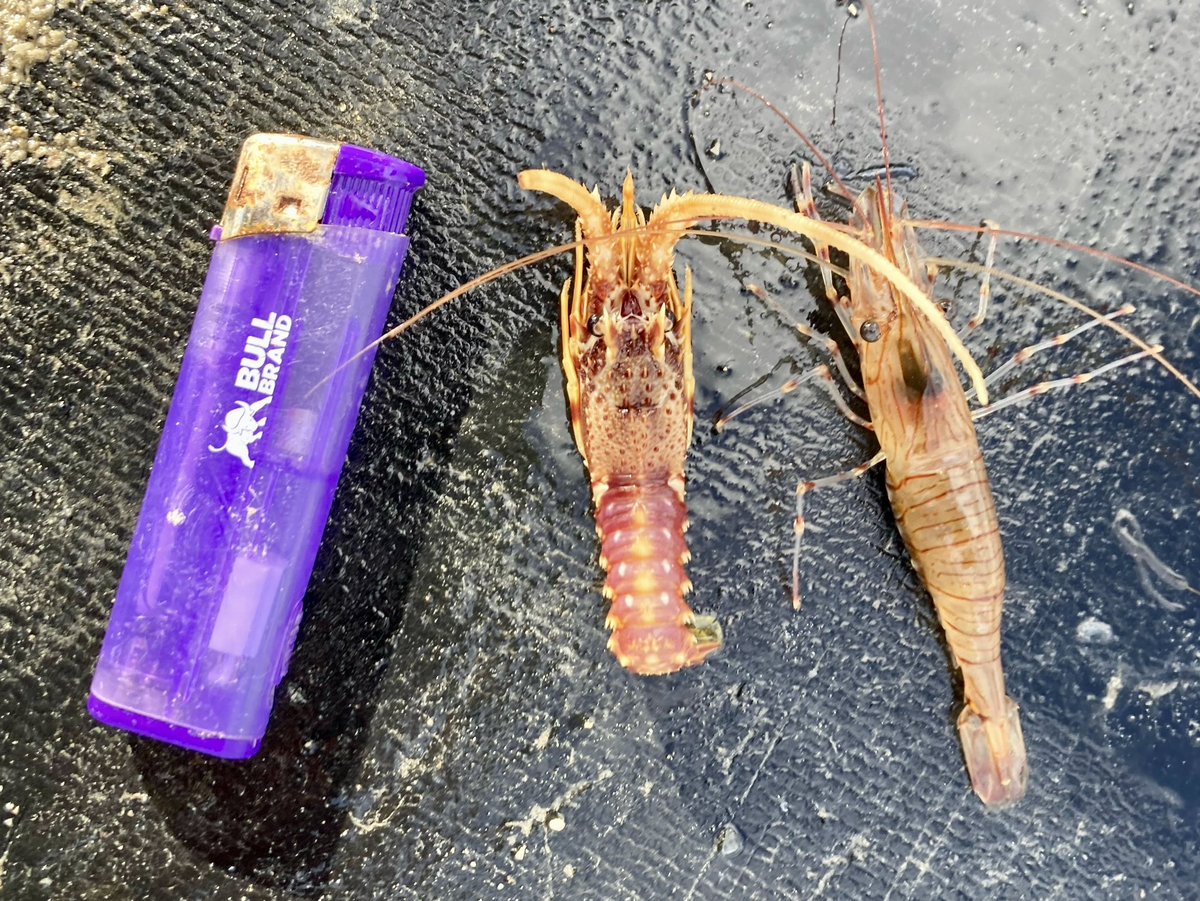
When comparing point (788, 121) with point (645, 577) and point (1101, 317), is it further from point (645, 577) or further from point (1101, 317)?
→ point (645, 577)

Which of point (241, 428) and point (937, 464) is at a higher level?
point (937, 464)

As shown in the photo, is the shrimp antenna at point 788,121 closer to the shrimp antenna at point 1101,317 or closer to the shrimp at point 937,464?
the shrimp at point 937,464

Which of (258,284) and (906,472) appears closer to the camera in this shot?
(258,284)

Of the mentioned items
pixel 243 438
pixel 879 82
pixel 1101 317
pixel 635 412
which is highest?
pixel 879 82

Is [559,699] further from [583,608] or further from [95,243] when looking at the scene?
[95,243]

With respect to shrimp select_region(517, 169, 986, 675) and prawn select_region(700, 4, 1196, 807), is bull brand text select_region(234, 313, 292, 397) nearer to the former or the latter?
shrimp select_region(517, 169, 986, 675)

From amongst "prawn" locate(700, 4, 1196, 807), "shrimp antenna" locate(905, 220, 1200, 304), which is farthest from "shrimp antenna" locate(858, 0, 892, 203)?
"shrimp antenna" locate(905, 220, 1200, 304)

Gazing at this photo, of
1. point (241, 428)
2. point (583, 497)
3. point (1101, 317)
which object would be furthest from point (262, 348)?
point (1101, 317)

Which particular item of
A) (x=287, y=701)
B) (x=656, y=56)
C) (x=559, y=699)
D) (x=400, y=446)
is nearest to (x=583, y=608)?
(x=559, y=699)
